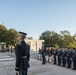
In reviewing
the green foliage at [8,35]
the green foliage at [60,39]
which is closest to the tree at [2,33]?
the green foliage at [8,35]

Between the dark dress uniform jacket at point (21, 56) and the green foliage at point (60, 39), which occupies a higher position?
the green foliage at point (60, 39)

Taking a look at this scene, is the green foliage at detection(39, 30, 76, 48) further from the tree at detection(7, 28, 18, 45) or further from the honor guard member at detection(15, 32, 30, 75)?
the honor guard member at detection(15, 32, 30, 75)

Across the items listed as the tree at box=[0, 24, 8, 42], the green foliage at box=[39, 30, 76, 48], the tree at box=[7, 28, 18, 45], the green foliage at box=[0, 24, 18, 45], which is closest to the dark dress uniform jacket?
the green foliage at box=[0, 24, 18, 45]

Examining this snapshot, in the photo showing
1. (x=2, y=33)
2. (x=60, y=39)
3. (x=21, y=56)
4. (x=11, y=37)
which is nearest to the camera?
(x=21, y=56)

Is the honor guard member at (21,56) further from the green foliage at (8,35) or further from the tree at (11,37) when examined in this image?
the tree at (11,37)

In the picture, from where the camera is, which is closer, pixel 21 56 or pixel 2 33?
pixel 21 56

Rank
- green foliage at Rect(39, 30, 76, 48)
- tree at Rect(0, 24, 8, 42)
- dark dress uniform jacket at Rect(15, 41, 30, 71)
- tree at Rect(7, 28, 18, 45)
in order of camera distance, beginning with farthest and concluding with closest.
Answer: green foliage at Rect(39, 30, 76, 48)
tree at Rect(0, 24, 8, 42)
tree at Rect(7, 28, 18, 45)
dark dress uniform jacket at Rect(15, 41, 30, 71)

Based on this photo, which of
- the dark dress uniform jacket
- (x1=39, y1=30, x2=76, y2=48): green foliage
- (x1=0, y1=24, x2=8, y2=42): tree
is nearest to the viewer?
the dark dress uniform jacket

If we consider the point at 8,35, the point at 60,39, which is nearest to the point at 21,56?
the point at 8,35

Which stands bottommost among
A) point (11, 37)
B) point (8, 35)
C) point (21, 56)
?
point (21, 56)

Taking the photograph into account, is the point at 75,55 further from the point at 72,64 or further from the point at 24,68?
the point at 24,68

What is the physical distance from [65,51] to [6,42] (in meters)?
48.4

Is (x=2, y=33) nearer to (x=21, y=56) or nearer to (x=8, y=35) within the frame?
(x=8, y=35)

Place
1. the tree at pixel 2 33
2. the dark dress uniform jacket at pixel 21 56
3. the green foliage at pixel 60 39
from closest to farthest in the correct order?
the dark dress uniform jacket at pixel 21 56 → the tree at pixel 2 33 → the green foliage at pixel 60 39
